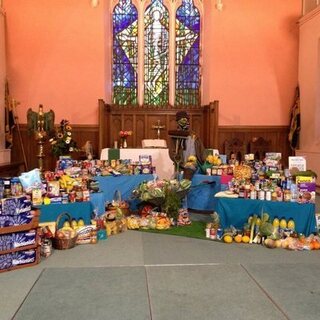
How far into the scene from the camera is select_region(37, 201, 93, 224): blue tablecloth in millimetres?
4243

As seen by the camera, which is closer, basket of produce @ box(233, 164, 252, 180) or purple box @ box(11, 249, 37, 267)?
purple box @ box(11, 249, 37, 267)

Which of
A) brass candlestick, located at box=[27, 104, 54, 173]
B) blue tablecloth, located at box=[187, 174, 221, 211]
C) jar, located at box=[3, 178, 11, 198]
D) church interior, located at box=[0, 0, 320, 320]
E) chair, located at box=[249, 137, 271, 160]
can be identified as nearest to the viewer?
church interior, located at box=[0, 0, 320, 320]

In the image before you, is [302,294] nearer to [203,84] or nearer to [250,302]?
[250,302]

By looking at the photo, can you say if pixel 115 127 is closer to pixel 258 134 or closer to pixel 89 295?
pixel 258 134

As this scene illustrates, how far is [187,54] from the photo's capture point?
10.2 meters

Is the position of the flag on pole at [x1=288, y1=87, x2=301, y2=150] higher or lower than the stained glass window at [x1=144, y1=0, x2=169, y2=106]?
lower

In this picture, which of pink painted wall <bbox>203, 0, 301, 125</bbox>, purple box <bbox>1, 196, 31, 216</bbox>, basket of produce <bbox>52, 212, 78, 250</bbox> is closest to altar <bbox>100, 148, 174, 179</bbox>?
pink painted wall <bbox>203, 0, 301, 125</bbox>

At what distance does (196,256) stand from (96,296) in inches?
51.4

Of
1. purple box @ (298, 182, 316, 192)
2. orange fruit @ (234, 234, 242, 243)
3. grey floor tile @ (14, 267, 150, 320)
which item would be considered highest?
purple box @ (298, 182, 316, 192)

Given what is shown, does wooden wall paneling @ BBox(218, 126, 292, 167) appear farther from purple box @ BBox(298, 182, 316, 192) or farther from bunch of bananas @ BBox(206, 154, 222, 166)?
purple box @ BBox(298, 182, 316, 192)

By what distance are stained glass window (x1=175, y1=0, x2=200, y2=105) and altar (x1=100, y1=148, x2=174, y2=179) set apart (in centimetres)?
297

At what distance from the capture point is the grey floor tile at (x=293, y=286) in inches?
105

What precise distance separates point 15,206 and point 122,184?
2.49 meters

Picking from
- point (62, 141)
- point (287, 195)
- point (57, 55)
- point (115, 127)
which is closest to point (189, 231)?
point (287, 195)
